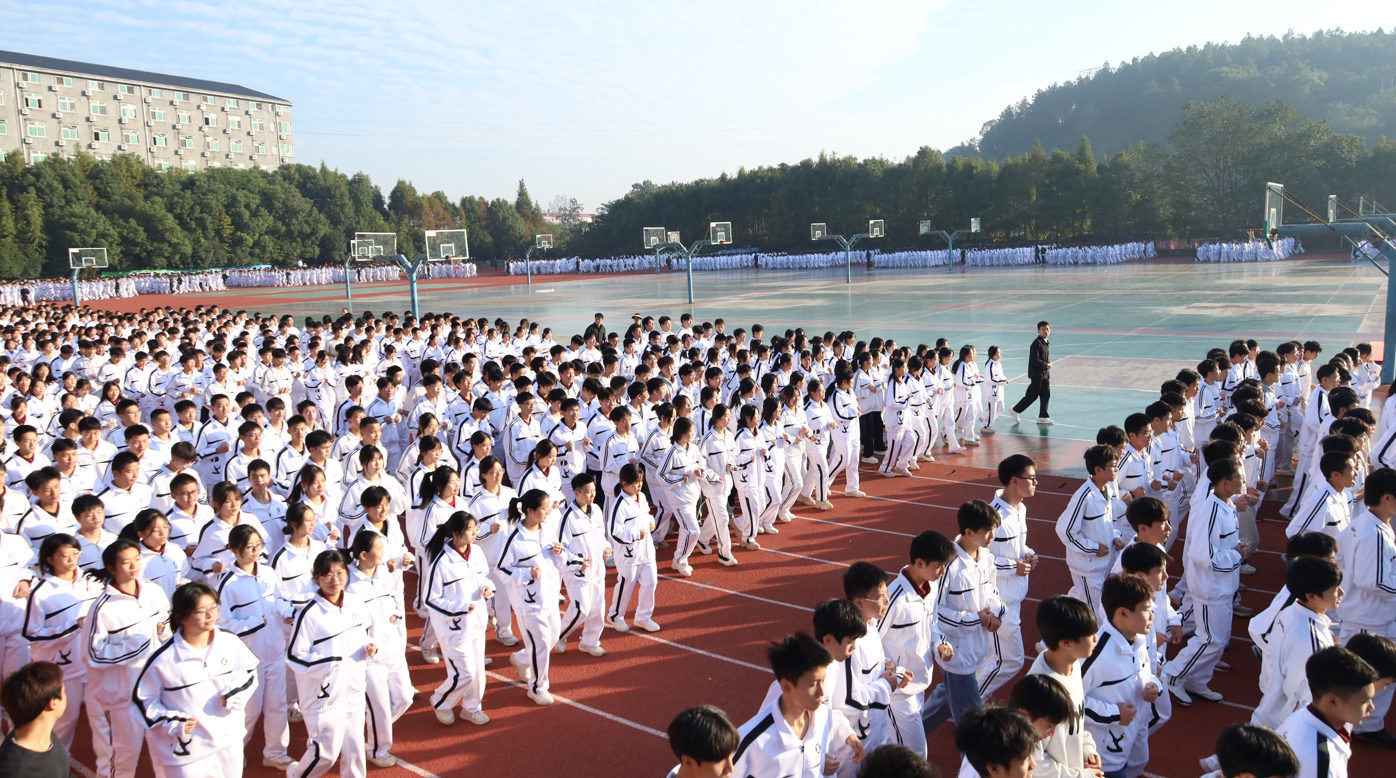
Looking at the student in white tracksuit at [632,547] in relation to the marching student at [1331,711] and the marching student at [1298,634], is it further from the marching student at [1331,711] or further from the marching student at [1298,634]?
the marching student at [1331,711]

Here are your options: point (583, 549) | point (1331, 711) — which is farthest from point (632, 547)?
point (1331, 711)

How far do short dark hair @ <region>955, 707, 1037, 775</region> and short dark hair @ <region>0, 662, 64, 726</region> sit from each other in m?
3.62

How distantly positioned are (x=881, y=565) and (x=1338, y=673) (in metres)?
4.53

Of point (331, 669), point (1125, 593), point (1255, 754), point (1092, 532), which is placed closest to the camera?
point (1255, 754)

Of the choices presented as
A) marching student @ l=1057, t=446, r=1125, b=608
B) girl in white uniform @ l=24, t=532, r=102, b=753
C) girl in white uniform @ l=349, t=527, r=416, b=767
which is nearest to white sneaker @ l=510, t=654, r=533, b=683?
girl in white uniform @ l=349, t=527, r=416, b=767

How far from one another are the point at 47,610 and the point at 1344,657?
631 cm

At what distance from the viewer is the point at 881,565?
7.73 meters

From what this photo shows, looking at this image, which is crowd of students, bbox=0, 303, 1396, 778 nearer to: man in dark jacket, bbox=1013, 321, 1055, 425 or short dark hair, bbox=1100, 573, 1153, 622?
short dark hair, bbox=1100, 573, 1153, 622

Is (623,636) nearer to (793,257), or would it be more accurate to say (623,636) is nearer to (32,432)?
(32,432)

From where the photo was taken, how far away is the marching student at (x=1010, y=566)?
17.0ft

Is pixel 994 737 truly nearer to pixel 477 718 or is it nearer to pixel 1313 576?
pixel 1313 576

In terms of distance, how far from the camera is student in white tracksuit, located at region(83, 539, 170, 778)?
4.55m

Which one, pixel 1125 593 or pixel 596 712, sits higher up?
pixel 1125 593

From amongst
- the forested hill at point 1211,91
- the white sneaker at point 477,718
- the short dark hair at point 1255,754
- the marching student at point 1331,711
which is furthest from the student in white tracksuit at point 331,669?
the forested hill at point 1211,91
